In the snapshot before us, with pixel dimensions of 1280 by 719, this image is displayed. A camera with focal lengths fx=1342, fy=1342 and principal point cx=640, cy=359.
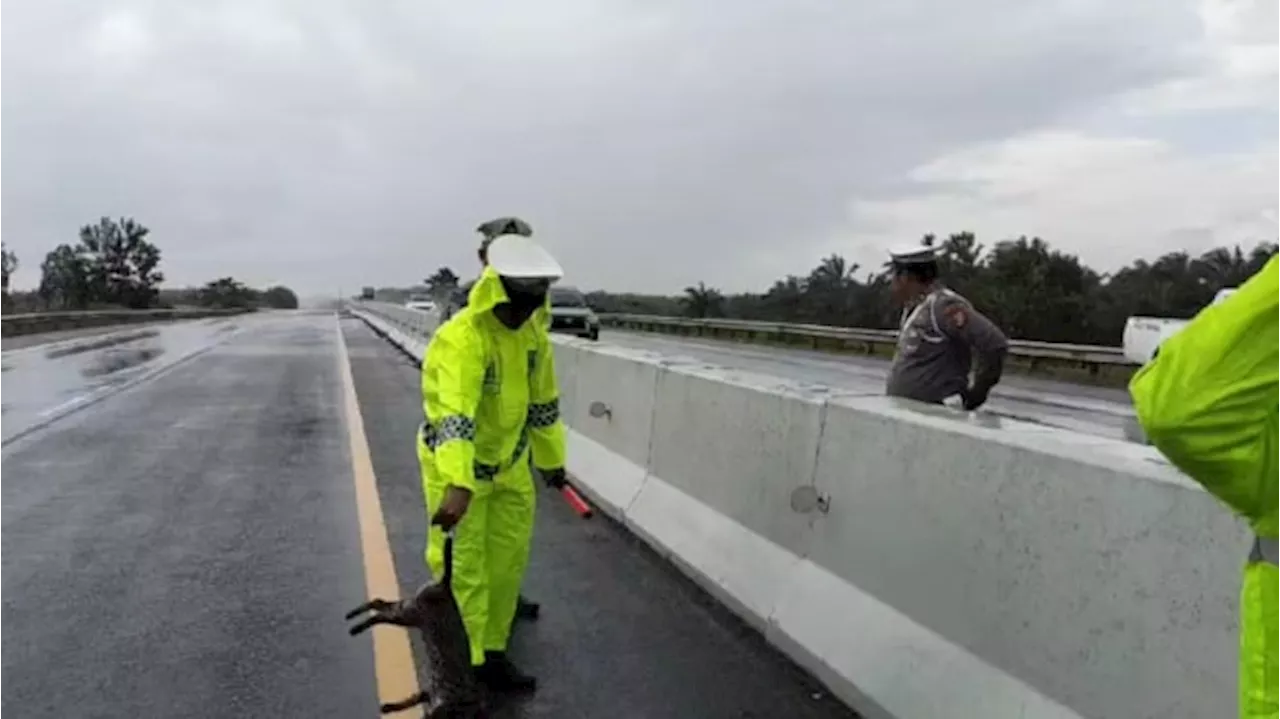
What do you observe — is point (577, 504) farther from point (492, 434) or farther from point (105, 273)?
point (105, 273)

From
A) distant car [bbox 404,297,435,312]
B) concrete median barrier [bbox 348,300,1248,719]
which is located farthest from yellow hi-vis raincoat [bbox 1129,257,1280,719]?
distant car [bbox 404,297,435,312]

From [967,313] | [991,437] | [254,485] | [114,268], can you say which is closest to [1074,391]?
[254,485]

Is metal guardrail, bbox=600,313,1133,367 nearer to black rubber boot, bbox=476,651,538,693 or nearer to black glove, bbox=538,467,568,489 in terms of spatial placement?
black glove, bbox=538,467,568,489

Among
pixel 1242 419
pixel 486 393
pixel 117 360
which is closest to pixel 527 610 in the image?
pixel 486 393

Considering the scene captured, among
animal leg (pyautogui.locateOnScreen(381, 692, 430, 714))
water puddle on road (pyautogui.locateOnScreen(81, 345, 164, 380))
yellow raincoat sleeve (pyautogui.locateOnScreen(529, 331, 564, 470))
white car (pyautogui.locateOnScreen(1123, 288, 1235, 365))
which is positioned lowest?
water puddle on road (pyautogui.locateOnScreen(81, 345, 164, 380))

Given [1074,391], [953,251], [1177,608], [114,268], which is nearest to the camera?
[1177,608]

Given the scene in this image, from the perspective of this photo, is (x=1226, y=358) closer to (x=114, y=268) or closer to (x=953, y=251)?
(x=953, y=251)

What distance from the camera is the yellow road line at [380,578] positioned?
18.0 feet

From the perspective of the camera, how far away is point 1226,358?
2029mm

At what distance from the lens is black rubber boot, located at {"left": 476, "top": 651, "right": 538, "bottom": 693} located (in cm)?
541

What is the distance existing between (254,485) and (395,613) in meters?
6.53

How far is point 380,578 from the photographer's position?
292 inches

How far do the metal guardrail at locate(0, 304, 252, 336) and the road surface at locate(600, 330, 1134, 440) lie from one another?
21.0 metres

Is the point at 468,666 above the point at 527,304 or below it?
below
